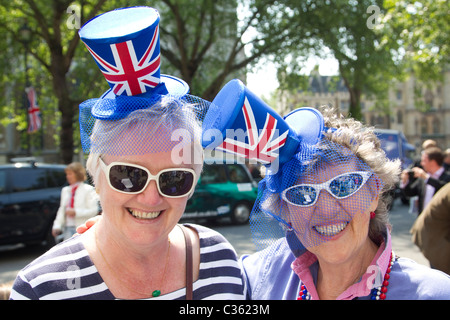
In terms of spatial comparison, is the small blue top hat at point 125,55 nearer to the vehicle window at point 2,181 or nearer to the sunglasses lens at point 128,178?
the sunglasses lens at point 128,178

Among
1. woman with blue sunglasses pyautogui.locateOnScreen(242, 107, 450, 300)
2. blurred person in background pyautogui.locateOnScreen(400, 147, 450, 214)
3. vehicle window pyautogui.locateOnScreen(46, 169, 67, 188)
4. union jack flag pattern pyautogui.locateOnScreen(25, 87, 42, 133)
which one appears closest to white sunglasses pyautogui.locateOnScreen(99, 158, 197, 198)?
woman with blue sunglasses pyautogui.locateOnScreen(242, 107, 450, 300)

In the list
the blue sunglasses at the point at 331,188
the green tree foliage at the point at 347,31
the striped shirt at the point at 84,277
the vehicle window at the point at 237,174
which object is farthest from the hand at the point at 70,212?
the green tree foliage at the point at 347,31

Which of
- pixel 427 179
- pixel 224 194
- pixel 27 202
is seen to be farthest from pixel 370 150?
pixel 224 194

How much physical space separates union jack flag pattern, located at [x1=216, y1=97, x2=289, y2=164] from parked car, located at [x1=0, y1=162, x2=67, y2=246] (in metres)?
7.19

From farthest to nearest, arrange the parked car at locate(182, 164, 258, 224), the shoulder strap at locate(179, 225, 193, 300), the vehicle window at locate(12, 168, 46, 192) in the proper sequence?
the parked car at locate(182, 164, 258, 224) < the vehicle window at locate(12, 168, 46, 192) < the shoulder strap at locate(179, 225, 193, 300)

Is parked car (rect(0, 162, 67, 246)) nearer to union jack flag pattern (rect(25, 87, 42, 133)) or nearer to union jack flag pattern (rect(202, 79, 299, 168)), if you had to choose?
union jack flag pattern (rect(25, 87, 42, 133))

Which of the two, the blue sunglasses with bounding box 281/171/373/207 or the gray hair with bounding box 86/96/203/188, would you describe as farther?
the blue sunglasses with bounding box 281/171/373/207

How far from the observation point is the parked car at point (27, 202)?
25.0 ft

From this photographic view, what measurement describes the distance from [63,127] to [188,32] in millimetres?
4784

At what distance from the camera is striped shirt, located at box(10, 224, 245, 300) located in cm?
151

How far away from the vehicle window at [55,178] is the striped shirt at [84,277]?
6.94 meters

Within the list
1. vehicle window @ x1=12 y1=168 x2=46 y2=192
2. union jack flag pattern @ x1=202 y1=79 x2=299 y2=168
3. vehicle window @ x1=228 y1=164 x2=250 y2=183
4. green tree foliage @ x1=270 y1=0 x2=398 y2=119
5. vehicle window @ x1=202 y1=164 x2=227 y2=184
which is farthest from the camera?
green tree foliage @ x1=270 y1=0 x2=398 y2=119
